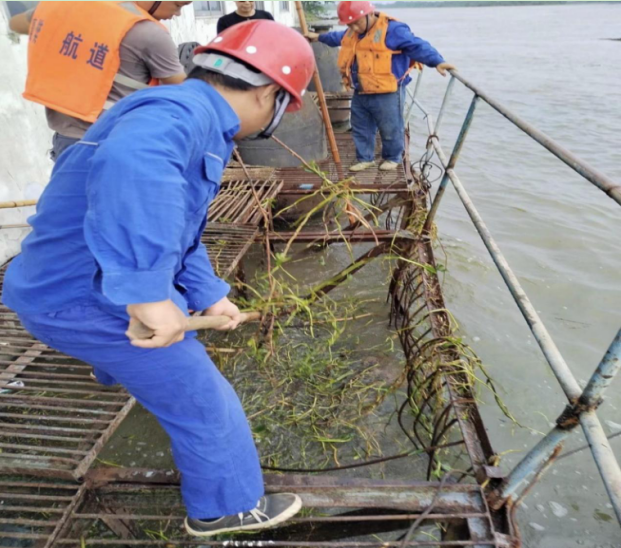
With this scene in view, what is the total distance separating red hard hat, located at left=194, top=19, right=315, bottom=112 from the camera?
1206 millimetres

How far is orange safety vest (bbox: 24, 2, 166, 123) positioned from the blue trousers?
137 cm

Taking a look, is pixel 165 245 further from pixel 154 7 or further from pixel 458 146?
pixel 458 146

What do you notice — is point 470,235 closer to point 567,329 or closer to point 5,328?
point 567,329

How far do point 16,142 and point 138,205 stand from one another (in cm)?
269

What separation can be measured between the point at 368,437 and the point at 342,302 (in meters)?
1.33

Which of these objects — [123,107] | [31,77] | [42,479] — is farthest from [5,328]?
[123,107]

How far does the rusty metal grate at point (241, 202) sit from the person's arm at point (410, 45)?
5.49ft

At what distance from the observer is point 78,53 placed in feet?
6.96

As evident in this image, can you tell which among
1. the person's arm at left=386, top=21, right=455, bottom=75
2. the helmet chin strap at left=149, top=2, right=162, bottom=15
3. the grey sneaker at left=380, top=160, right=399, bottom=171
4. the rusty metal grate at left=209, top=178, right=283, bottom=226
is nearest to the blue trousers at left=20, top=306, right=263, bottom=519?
the helmet chin strap at left=149, top=2, right=162, bottom=15

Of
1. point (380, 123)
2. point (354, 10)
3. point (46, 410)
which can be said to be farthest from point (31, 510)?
point (354, 10)

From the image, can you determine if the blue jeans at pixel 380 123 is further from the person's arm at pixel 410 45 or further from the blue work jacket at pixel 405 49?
the person's arm at pixel 410 45

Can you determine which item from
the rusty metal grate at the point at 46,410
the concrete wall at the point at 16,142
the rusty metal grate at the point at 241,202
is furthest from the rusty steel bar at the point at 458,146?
the concrete wall at the point at 16,142

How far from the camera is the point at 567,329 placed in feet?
11.8

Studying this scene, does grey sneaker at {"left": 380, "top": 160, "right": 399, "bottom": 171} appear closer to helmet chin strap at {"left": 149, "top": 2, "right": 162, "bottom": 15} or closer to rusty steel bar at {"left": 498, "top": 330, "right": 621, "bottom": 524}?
helmet chin strap at {"left": 149, "top": 2, "right": 162, "bottom": 15}
